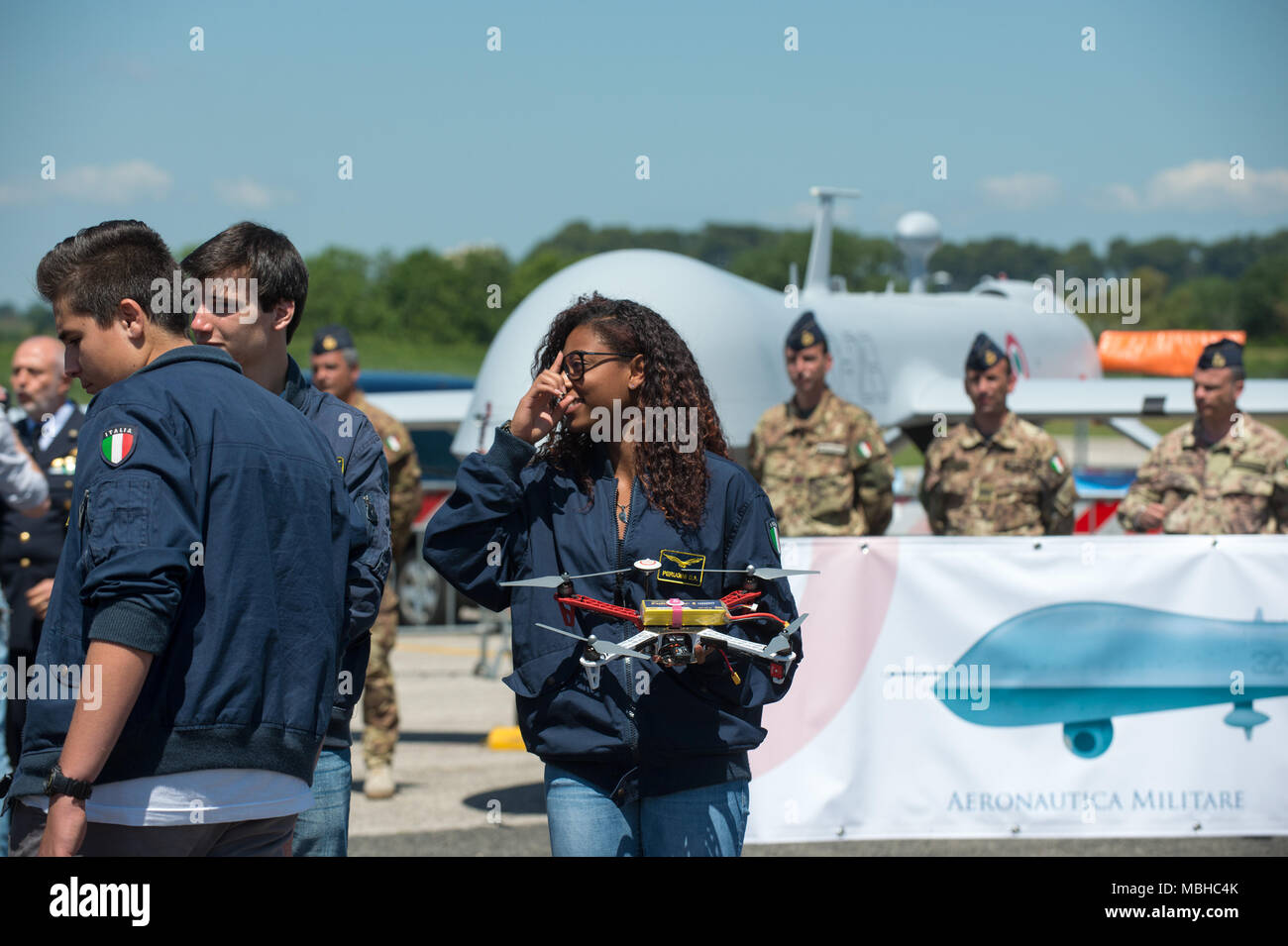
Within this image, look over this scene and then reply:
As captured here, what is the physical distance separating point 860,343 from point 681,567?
12551mm

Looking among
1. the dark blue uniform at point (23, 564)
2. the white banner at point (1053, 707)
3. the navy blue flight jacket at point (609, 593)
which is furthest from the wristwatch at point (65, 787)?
the white banner at point (1053, 707)

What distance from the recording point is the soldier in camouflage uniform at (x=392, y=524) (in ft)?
23.5

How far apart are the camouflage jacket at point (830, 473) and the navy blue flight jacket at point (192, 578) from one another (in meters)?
5.18

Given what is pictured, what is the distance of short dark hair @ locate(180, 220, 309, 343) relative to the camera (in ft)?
10.5

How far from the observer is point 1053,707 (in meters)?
5.98

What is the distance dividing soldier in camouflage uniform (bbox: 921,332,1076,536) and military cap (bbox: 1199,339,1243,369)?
0.89 meters

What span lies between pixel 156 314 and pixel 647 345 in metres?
1.16

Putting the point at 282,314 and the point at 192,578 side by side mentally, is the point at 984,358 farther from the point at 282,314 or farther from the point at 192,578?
the point at 192,578

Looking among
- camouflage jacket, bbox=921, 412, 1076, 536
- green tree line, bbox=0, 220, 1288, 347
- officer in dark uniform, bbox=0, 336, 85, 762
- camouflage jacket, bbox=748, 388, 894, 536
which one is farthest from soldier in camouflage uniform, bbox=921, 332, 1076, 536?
green tree line, bbox=0, 220, 1288, 347

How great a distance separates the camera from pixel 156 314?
8.76ft

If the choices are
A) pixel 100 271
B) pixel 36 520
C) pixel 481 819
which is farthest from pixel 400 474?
pixel 100 271

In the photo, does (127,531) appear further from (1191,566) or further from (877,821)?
(1191,566)

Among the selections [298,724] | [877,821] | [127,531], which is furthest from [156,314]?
[877,821]

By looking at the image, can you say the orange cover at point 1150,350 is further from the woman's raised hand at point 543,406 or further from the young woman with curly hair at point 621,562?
the woman's raised hand at point 543,406
